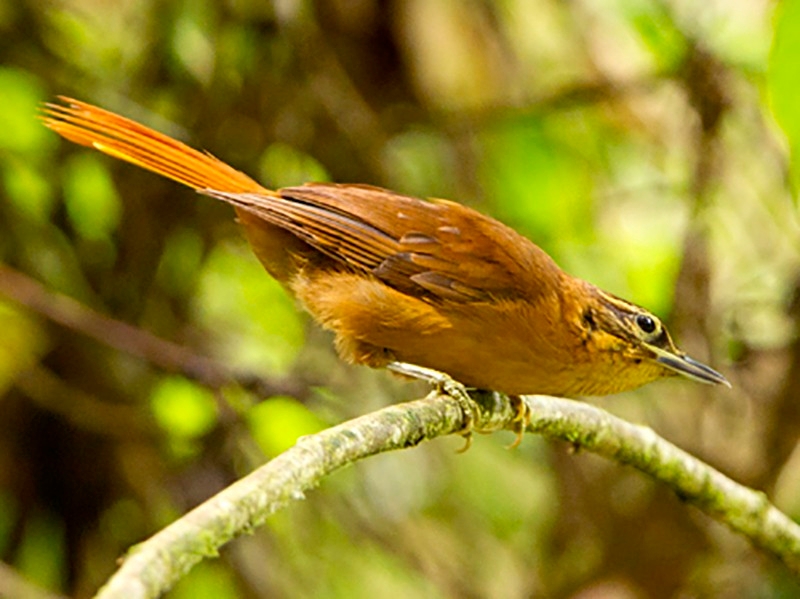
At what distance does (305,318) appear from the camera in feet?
14.2

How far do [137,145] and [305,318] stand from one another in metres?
1.70

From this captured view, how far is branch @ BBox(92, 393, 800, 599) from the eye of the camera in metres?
1.25

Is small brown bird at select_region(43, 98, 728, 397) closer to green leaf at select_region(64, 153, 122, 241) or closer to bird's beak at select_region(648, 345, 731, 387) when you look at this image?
bird's beak at select_region(648, 345, 731, 387)

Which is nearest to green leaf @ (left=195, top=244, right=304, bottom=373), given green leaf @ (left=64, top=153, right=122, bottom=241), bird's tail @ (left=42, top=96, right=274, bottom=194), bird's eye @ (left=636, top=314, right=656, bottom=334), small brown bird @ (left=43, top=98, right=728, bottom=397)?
green leaf @ (left=64, top=153, right=122, bottom=241)

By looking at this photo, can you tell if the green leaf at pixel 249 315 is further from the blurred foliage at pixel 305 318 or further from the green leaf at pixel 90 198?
the green leaf at pixel 90 198

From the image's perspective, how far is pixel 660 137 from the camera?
180 inches

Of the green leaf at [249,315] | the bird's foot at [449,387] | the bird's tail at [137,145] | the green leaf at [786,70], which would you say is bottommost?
the green leaf at [249,315]

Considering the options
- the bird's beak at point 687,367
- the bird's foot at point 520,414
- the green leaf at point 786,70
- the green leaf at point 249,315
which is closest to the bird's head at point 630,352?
the bird's beak at point 687,367

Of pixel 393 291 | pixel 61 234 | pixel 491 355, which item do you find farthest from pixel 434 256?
pixel 61 234

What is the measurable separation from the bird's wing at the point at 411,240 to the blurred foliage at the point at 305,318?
2.40 feet

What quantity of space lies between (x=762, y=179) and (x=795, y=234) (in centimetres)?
35

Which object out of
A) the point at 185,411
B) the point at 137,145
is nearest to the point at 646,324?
the point at 137,145

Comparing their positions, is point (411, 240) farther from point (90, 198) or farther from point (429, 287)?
point (90, 198)

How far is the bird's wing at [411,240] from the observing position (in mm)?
2865
